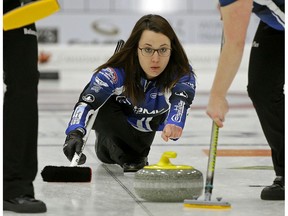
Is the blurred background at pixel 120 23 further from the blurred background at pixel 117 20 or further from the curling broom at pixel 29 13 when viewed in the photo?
the curling broom at pixel 29 13

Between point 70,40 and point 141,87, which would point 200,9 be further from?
point 141,87

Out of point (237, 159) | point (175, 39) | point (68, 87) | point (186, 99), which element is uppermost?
point (175, 39)

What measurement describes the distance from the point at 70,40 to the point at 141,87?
11.4 meters

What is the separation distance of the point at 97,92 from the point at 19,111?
0.94 meters

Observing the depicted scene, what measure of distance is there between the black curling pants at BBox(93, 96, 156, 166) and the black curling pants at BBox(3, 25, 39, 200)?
3.88ft

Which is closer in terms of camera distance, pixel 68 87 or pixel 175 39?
pixel 175 39

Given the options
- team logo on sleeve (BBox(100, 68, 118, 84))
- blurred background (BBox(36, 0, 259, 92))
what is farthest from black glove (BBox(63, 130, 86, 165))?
blurred background (BBox(36, 0, 259, 92))

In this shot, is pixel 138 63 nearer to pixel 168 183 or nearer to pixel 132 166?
pixel 132 166

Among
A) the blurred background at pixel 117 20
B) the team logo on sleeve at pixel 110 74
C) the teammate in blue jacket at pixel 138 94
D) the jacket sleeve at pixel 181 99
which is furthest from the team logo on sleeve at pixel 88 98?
the blurred background at pixel 117 20

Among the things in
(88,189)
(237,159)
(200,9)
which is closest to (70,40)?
(200,9)

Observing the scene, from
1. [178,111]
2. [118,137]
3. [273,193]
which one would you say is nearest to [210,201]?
[273,193]

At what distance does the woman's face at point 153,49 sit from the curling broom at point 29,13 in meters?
1.05

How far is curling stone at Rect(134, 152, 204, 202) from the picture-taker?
10.3ft

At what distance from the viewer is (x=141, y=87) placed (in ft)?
12.9
